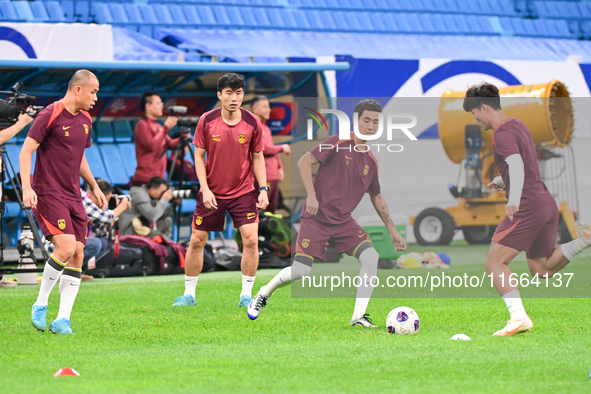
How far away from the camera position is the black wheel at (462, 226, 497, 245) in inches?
539

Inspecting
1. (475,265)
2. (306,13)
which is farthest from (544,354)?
(306,13)

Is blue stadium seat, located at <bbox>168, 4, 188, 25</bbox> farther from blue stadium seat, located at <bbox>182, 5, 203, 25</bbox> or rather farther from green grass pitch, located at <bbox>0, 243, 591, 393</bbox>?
green grass pitch, located at <bbox>0, 243, 591, 393</bbox>

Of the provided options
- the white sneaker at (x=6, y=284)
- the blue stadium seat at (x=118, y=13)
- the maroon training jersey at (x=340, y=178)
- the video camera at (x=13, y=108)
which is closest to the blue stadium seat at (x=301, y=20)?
the blue stadium seat at (x=118, y=13)

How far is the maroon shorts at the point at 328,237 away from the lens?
25.6 ft

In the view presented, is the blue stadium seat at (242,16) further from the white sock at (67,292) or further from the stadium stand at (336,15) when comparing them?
the white sock at (67,292)

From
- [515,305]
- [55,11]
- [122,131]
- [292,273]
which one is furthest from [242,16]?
[515,305]

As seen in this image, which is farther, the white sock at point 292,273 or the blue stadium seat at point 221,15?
the blue stadium seat at point 221,15

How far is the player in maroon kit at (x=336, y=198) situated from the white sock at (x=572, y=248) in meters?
1.36

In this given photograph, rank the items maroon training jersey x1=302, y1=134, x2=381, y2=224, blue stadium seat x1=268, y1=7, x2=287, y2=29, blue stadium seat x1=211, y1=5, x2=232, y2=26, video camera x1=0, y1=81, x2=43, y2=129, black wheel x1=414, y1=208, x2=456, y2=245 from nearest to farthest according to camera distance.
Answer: maroon training jersey x1=302, y1=134, x2=381, y2=224 → video camera x1=0, y1=81, x2=43, y2=129 → black wheel x1=414, y1=208, x2=456, y2=245 → blue stadium seat x1=211, y1=5, x2=232, y2=26 → blue stadium seat x1=268, y1=7, x2=287, y2=29

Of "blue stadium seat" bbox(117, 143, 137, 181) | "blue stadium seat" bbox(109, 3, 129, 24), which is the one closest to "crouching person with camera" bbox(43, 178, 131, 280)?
"blue stadium seat" bbox(117, 143, 137, 181)

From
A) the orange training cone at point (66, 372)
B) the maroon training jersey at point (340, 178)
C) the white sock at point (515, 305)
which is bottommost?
the orange training cone at point (66, 372)

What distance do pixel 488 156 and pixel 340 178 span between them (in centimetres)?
466

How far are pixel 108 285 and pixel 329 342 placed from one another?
482 centimetres

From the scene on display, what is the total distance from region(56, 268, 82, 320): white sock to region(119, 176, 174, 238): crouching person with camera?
5.40m
